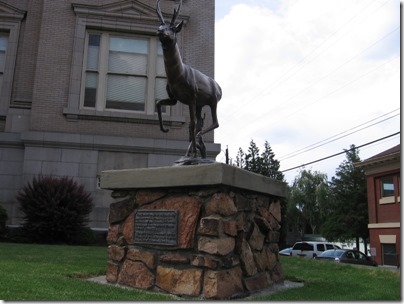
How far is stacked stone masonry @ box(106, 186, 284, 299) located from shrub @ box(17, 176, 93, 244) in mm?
7164

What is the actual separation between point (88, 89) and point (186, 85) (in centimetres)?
1016

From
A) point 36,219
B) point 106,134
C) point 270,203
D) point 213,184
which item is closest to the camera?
point 213,184

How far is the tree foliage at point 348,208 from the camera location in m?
42.8

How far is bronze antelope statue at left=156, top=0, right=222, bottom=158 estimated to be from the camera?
620 cm

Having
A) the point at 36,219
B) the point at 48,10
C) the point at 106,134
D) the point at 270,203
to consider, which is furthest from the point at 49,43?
the point at 270,203

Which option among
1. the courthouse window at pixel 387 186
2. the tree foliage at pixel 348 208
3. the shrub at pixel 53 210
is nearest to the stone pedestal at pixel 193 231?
the shrub at pixel 53 210

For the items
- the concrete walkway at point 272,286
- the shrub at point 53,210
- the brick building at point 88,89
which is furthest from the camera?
the brick building at point 88,89

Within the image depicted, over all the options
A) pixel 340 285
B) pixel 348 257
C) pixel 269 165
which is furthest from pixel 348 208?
pixel 340 285

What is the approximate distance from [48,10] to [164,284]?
1325 cm

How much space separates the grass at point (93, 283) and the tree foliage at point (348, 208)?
117ft

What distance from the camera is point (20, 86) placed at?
16125 mm

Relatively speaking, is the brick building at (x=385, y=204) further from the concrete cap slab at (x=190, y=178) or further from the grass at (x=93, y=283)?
the concrete cap slab at (x=190, y=178)

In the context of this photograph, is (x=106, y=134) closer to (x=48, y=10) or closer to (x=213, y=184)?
(x=48, y=10)

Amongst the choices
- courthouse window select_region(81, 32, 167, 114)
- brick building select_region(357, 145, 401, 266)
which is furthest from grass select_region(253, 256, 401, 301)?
brick building select_region(357, 145, 401, 266)
